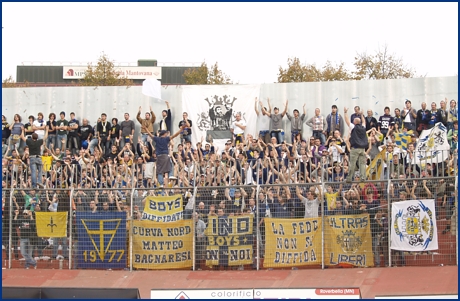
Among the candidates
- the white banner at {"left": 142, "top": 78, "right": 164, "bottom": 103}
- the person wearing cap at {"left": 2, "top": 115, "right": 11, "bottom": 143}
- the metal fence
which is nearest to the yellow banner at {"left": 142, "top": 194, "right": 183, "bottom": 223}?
the metal fence

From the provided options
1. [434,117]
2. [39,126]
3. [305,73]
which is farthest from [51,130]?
[305,73]

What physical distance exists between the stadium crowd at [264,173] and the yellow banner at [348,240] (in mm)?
208

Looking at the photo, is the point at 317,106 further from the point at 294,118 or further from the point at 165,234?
the point at 165,234

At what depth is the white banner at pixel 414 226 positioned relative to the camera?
18.4 meters

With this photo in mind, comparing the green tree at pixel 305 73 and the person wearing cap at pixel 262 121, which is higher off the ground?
the green tree at pixel 305 73

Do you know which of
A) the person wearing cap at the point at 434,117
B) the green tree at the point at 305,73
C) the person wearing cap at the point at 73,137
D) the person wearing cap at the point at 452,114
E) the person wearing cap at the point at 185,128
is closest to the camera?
the person wearing cap at the point at 452,114

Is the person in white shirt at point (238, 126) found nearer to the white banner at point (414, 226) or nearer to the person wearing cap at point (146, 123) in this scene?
the person wearing cap at point (146, 123)

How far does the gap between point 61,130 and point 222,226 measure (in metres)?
10.5

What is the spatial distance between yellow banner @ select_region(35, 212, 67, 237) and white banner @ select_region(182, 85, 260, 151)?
809 centimetres

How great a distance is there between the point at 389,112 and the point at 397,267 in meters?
7.99

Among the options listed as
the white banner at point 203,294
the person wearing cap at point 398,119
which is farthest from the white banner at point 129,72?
the white banner at point 203,294

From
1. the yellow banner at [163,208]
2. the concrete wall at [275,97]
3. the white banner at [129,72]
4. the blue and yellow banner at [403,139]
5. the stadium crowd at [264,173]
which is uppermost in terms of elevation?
the white banner at [129,72]

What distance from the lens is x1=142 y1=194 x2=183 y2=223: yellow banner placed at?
20.2m

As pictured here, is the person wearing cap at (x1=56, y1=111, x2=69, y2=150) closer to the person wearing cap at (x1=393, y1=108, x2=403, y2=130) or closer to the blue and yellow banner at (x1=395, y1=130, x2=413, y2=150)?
the person wearing cap at (x1=393, y1=108, x2=403, y2=130)
